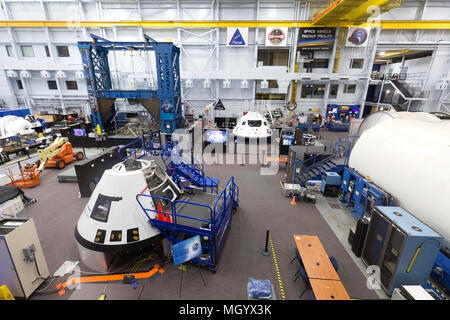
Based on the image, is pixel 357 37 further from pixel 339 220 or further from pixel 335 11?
pixel 339 220

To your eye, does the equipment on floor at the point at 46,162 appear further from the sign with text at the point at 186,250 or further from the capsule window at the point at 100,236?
the sign with text at the point at 186,250

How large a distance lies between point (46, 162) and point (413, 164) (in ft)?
66.5

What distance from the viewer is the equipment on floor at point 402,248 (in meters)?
5.75

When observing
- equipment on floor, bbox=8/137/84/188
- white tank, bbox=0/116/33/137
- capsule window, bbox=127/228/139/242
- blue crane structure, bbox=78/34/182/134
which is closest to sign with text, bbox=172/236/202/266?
capsule window, bbox=127/228/139/242

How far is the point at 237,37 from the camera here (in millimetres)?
24156

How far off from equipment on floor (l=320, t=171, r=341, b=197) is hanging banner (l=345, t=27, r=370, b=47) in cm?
2071

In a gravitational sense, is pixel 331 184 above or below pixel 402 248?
below

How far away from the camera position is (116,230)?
6555mm

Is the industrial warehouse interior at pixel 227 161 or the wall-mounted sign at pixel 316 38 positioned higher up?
the wall-mounted sign at pixel 316 38

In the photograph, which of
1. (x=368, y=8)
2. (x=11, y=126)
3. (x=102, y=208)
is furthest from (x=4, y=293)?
(x=368, y=8)

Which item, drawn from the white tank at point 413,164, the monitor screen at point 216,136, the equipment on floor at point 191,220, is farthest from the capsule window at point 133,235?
the monitor screen at point 216,136

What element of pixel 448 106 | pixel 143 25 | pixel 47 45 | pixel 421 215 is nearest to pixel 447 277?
pixel 421 215

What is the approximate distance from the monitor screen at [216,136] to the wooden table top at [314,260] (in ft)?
39.1

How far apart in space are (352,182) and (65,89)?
33.6 m
